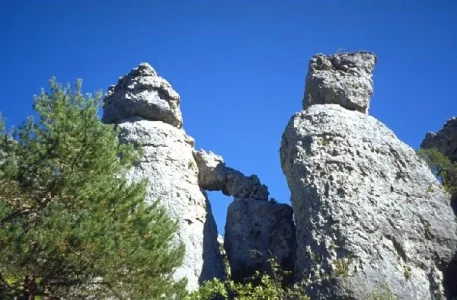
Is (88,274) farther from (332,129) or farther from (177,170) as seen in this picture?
(332,129)

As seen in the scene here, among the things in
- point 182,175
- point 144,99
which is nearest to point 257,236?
point 182,175

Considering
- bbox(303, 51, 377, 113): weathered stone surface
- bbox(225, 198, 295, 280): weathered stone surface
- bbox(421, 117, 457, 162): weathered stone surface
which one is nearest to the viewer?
bbox(225, 198, 295, 280): weathered stone surface

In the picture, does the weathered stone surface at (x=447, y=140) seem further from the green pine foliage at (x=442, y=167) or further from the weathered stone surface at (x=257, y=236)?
the weathered stone surface at (x=257, y=236)

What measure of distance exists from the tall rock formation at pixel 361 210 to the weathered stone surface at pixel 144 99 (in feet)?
25.9

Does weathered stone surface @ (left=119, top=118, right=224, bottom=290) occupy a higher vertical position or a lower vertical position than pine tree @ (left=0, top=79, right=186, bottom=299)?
higher

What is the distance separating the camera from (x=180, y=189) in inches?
1000

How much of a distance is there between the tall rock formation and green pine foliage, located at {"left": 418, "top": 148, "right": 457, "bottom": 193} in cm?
538

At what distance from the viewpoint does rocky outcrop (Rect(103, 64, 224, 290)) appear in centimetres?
2373

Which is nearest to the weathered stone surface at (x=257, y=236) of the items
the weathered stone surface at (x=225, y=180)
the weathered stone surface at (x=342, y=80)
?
the weathered stone surface at (x=225, y=180)

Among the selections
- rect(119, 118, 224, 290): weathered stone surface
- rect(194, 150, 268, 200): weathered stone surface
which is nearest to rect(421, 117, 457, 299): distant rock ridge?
rect(194, 150, 268, 200): weathered stone surface

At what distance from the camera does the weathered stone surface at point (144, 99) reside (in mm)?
28766

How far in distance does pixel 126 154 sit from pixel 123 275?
416 centimetres

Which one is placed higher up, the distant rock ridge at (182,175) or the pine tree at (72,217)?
the distant rock ridge at (182,175)

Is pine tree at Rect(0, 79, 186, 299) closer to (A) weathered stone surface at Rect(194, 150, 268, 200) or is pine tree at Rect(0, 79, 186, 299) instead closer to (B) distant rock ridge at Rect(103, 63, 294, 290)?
(B) distant rock ridge at Rect(103, 63, 294, 290)
